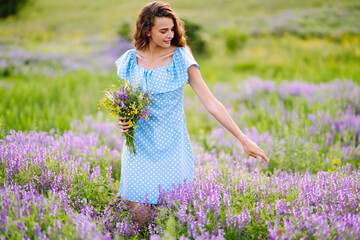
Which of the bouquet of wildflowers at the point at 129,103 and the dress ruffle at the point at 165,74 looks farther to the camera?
the dress ruffle at the point at 165,74

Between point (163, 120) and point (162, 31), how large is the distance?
71 cm

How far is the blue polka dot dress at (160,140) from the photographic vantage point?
2.51 metres

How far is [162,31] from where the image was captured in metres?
2.52

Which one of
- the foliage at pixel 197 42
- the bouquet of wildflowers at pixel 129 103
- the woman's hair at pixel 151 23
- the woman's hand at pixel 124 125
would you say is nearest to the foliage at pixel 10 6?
the foliage at pixel 197 42

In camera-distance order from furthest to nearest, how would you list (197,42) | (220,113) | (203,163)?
(197,42)
(203,163)
(220,113)

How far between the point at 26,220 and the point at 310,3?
1793 cm

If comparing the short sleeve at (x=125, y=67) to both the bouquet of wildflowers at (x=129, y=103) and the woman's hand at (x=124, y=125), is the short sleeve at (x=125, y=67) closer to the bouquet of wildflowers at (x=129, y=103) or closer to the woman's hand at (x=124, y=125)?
the bouquet of wildflowers at (x=129, y=103)

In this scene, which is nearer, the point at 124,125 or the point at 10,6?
the point at 124,125

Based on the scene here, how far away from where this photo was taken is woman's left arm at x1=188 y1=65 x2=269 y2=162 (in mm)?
2432

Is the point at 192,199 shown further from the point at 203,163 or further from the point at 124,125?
the point at 203,163

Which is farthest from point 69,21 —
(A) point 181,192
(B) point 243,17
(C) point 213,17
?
(A) point 181,192

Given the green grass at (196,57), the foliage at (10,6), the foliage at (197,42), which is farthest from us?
the foliage at (10,6)

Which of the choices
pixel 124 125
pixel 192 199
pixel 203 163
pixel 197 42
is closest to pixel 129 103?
pixel 124 125

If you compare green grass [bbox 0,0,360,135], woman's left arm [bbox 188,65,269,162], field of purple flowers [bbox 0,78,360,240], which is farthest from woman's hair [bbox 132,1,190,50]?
green grass [bbox 0,0,360,135]
